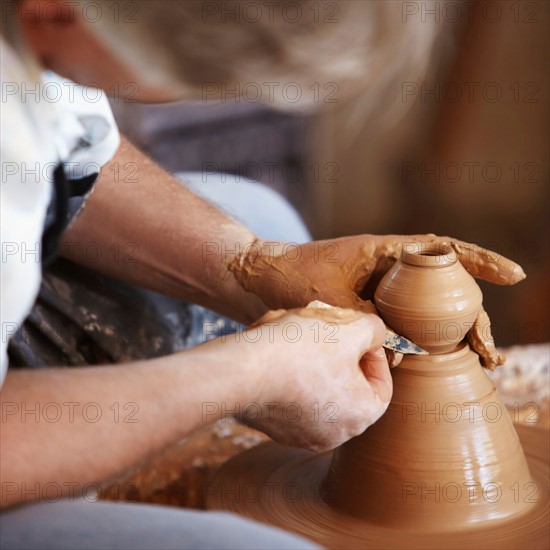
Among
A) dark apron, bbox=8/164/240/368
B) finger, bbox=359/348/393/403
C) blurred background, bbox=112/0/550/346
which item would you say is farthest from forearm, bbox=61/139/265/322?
blurred background, bbox=112/0/550/346

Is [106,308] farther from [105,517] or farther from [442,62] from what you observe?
[442,62]

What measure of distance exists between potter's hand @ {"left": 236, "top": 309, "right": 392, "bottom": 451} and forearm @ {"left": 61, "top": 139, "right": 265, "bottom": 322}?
366 millimetres

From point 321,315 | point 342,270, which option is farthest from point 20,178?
point 342,270

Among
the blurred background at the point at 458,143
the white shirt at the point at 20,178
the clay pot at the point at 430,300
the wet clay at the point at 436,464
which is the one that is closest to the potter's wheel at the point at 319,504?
the wet clay at the point at 436,464

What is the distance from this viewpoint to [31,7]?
0.82m

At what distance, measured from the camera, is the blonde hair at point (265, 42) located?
0.76 metres

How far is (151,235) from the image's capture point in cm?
144

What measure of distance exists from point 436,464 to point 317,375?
216mm

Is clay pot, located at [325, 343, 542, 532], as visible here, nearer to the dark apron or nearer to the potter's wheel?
the potter's wheel

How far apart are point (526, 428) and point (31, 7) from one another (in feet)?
3.07

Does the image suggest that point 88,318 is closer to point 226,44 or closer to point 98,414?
point 98,414

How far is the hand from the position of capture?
1.16 meters

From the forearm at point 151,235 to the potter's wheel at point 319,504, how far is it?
244 millimetres

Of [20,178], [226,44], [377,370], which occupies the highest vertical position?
[226,44]
